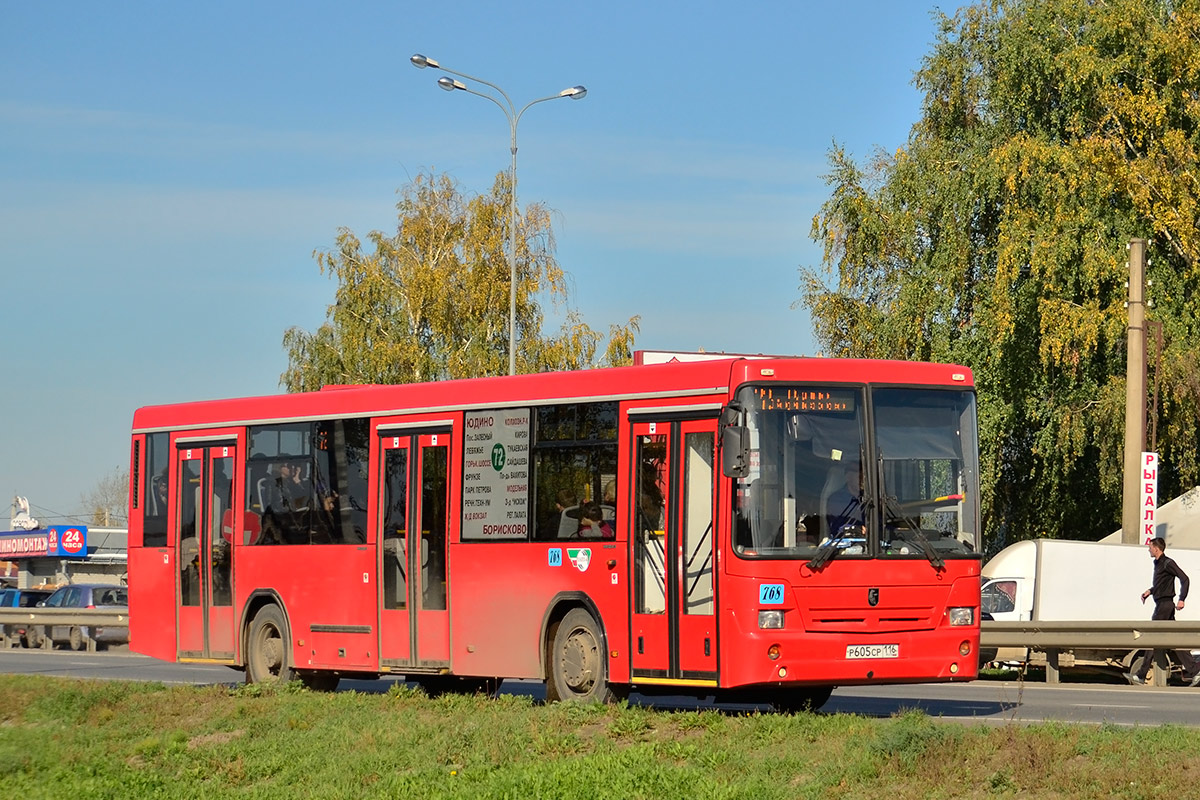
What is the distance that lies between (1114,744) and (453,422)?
8.27 m

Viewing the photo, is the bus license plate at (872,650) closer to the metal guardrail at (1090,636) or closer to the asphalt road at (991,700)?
the asphalt road at (991,700)

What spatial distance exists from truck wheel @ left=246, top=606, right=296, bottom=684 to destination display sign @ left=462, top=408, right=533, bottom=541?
3.64 meters

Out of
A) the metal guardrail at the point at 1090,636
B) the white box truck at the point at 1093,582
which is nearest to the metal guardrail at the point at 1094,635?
the metal guardrail at the point at 1090,636

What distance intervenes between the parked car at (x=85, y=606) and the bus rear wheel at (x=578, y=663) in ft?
76.9

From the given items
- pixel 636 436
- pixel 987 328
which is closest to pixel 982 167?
pixel 987 328

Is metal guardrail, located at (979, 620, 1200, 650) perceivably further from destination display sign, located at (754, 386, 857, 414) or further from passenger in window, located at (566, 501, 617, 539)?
destination display sign, located at (754, 386, 857, 414)

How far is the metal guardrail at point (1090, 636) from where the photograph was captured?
21.5 m

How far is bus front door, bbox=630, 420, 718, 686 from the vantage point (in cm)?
1448

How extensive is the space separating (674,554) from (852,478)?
165 cm

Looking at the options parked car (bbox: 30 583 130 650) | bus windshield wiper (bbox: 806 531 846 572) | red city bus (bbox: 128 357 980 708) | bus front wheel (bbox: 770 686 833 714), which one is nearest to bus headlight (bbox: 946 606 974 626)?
red city bus (bbox: 128 357 980 708)

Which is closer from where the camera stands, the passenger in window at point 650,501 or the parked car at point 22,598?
the passenger in window at point 650,501

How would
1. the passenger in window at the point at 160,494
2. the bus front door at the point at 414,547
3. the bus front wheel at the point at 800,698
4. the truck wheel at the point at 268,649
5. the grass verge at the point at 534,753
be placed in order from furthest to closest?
the passenger in window at the point at 160,494
the truck wheel at the point at 268,649
the bus front door at the point at 414,547
the bus front wheel at the point at 800,698
the grass verge at the point at 534,753

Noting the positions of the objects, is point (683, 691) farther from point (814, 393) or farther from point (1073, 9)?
point (1073, 9)

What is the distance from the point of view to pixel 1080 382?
118 ft
